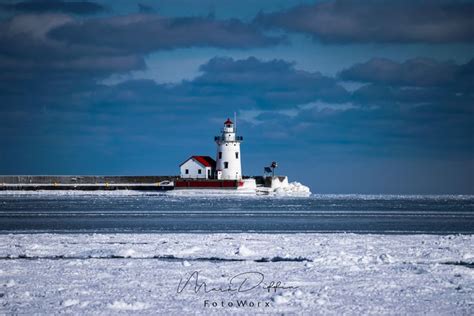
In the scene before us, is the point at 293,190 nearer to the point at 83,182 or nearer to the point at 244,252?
the point at 83,182

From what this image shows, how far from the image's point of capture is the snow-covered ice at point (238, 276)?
1009cm

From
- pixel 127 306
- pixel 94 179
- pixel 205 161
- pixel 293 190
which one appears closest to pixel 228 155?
pixel 205 161

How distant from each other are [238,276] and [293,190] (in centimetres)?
6395

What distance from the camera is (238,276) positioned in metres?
12.4

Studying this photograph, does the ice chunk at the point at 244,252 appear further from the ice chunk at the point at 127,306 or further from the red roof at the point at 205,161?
the red roof at the point at 205,161

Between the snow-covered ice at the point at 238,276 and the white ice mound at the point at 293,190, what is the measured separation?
54.7 meters

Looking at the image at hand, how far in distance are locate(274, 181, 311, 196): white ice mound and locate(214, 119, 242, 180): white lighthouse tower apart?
7.64 meters

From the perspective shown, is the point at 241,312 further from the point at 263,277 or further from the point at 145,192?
the point at 145,192

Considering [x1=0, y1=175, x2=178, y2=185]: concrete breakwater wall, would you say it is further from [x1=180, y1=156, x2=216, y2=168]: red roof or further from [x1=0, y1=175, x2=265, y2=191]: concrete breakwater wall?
[x1=180, y1=156, x2=216, y2=168]: red roof

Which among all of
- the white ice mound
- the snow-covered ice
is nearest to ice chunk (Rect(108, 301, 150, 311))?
the snow-covered ice

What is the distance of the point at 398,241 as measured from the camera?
18594mm

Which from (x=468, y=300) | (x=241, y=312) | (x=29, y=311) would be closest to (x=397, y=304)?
(x=468, y=300)

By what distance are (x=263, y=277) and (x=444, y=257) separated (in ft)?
15.4

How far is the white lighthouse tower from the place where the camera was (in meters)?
65.2
